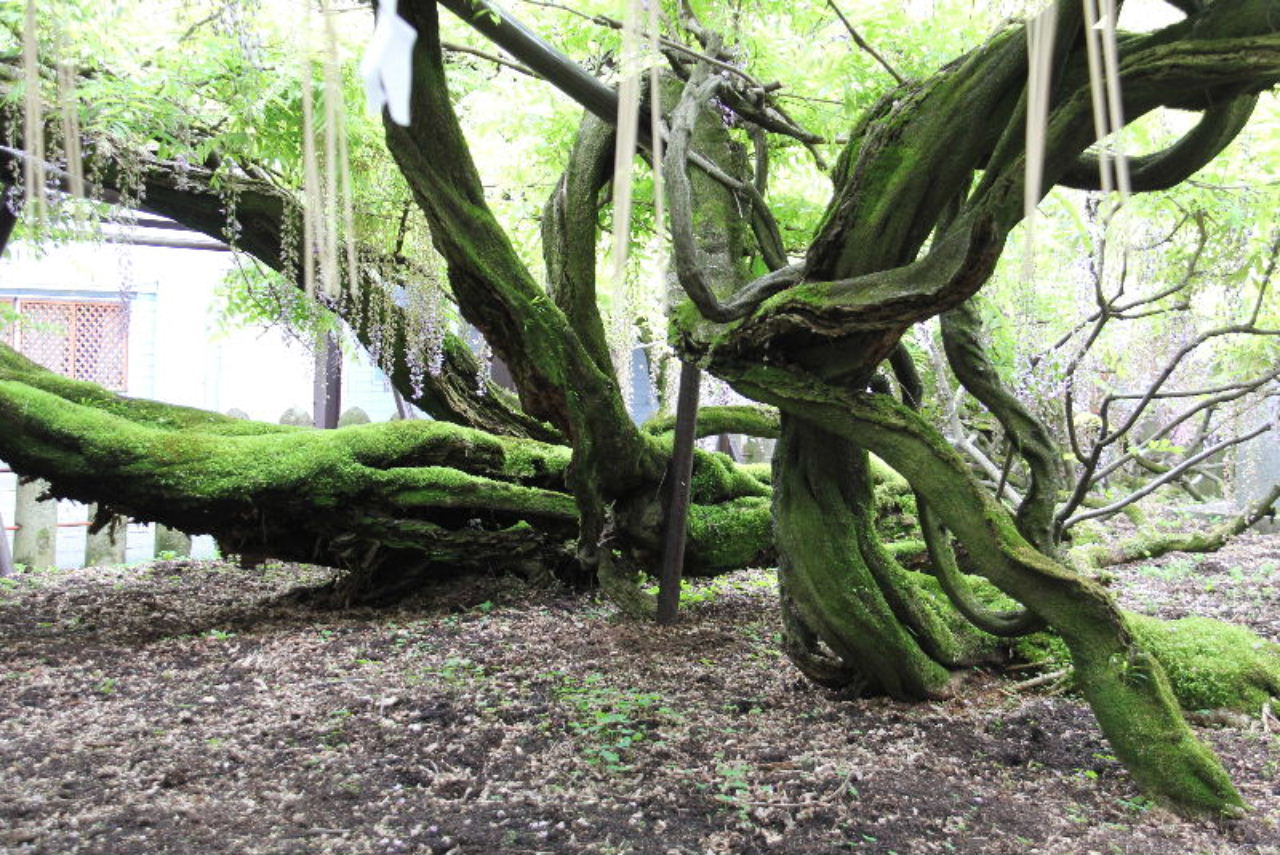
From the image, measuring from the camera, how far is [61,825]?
1756 millimetres

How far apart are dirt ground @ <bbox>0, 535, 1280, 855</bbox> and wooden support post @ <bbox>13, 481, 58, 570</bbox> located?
2.32 metres

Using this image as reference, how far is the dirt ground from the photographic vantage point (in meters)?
1.81

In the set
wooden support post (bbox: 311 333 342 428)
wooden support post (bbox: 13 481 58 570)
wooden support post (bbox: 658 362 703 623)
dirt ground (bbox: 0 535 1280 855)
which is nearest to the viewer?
dirt ground (bbox: 0 535 1280 855)

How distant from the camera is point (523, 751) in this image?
227cm

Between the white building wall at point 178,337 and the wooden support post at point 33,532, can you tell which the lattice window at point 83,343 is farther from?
the wooden support post at point 33,532

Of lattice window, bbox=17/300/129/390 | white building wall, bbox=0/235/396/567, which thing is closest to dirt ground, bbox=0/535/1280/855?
white building wall, bbox=0/235/396/567

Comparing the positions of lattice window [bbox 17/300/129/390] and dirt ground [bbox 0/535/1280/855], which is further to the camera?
lattice window [bbox 17/300/129/390]

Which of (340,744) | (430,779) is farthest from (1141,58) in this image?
(340,744)

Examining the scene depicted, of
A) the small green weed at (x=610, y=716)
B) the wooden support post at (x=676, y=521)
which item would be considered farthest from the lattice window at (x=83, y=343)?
the small green weed at (x=610, y=716)

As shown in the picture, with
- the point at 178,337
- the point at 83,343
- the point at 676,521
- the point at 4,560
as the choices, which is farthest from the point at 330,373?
the point at 83,343

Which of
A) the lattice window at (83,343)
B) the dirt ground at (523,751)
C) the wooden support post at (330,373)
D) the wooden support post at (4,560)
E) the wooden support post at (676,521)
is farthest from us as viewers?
the lattice window at (83,343)

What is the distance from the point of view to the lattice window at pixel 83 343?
8.33 metres

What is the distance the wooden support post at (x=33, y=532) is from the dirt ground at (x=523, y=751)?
2317 millimetres

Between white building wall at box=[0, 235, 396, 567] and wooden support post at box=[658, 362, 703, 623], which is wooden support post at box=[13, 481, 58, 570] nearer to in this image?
white building wall at box=[0, 235, 396, 567]
